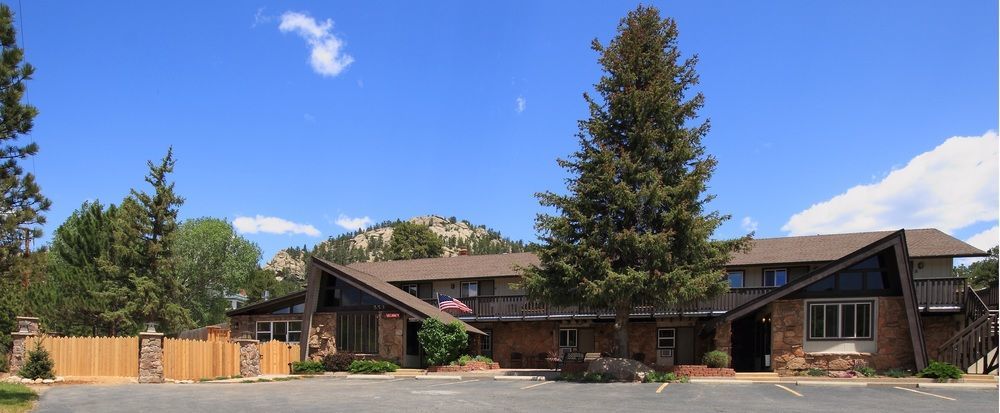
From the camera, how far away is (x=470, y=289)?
1464 inches

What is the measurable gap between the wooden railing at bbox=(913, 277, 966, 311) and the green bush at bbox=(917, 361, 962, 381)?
3450mm

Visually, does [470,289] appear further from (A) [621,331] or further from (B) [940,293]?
(B) [940,293]

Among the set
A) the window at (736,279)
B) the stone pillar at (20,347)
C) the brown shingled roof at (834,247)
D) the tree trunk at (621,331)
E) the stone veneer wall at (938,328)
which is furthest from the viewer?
the window at (736,279)

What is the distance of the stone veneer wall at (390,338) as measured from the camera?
107ft

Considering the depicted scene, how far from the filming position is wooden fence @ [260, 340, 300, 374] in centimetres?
3042

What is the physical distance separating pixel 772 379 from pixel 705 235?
17.3 ft

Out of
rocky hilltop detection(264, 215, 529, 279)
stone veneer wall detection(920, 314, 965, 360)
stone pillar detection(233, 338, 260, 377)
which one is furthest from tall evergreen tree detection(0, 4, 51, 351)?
rocky hilltop detection(264, 215, 529, 279)

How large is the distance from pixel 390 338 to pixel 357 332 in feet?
5.99

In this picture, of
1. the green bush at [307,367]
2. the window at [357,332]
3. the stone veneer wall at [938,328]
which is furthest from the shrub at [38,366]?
the stone veneer wall at [938,328]

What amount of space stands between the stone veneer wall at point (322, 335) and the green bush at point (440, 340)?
541 centimetres

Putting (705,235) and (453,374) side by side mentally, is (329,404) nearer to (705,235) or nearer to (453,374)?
(453,374)

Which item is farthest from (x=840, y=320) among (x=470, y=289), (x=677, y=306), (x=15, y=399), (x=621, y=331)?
(x=15, y=399)

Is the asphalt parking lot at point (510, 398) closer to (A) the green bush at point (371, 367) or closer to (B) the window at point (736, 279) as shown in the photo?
(A) the green bush at point (371, 367)

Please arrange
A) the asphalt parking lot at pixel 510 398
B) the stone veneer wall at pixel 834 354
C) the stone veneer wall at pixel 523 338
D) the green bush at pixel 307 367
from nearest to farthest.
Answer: the asphalt parking lot at pixel 510 398, the stone veneer wall at pixel 834 354, the green bush at pixel 307 367, the stone veneer wall at pixel 523 338
